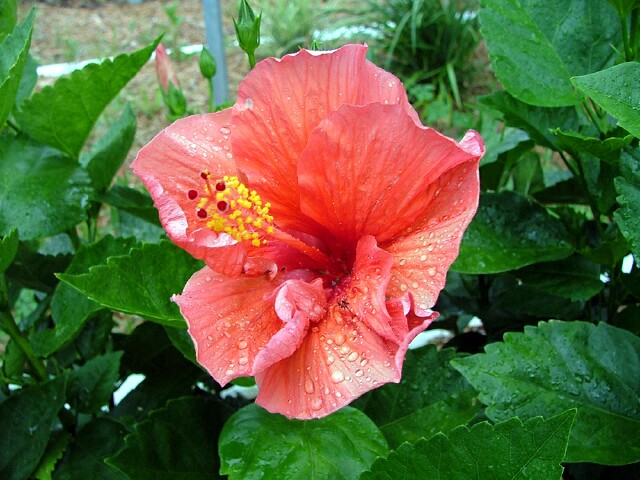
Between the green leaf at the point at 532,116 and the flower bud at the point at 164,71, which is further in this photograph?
the flower bud at the point at 164,71

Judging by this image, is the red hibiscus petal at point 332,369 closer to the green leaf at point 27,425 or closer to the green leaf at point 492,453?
the green leaf at point 492,453

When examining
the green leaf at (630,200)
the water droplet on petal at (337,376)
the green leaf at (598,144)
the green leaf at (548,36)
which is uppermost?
the green leaf at (548,36)

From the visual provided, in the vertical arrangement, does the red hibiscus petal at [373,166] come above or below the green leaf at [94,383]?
above

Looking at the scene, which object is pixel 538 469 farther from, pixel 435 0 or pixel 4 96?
pixel 435 0

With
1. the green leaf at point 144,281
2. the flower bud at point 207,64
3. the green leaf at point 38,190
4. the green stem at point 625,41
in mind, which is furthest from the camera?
the flower bud at point 207,64

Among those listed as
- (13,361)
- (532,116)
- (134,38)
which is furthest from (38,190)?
(134,38)

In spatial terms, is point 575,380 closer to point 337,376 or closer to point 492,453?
point 492,453

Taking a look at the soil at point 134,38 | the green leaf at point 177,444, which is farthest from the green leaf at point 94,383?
the soil at point 134,38
